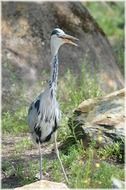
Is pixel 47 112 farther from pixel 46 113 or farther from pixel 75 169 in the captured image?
pixel 75 169

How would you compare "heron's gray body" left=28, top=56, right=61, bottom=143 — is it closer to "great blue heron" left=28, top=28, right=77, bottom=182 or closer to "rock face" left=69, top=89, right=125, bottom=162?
"great blue heron" left=28, top=28, right=77, bottom=182

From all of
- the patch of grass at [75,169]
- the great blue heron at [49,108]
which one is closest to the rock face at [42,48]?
the patch of grass at [75,169]

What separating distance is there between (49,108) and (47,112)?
0.05 m

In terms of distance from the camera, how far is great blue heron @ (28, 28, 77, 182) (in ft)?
23.8

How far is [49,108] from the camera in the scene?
23.9ft

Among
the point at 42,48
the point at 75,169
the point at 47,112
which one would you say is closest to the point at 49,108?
the point at 47,112

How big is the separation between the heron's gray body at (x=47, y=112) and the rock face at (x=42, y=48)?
112 inches

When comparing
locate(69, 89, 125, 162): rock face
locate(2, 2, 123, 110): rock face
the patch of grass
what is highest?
locate(2, 2, 123, 110): rock face

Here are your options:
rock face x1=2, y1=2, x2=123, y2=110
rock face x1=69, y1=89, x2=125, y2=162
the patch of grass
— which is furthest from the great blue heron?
rock face x1=2, y1=2, x2=123, y2=110

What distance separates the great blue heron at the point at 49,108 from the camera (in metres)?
7.24

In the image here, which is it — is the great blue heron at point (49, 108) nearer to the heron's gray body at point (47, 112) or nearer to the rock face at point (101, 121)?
the heron's gray body at point (47, 112)

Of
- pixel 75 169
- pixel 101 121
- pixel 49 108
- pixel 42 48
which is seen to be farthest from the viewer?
pixel 42 48

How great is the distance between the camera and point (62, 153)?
802 cm

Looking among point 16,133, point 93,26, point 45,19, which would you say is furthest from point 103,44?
point 16,133
